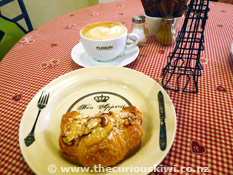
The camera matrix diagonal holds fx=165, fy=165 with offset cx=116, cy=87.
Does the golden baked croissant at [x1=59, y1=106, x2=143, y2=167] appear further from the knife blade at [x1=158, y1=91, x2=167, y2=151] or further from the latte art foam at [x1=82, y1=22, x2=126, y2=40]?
the latte art foam at [x1=82, y1=22, x2=126, y2=40]

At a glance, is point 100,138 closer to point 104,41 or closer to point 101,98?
point 101,98

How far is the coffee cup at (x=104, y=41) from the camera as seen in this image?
0.71 metres

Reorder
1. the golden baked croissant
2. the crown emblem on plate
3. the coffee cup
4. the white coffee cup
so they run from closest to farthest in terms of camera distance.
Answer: the golden baked croissant
the crown emblem on plate
the coffee cup
the white coffee cup

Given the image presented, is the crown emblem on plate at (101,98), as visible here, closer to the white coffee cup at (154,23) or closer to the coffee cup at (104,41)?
the coffee cup at (104,41)

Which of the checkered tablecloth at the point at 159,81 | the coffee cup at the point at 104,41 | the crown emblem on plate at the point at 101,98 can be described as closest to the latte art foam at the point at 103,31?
the coffee cup at the point at 104,41

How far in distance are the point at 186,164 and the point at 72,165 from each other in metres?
0.28

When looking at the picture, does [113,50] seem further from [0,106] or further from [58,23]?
[58,23]

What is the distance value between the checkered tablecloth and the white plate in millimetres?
58

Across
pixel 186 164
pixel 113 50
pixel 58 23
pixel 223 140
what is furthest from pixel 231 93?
pixel 58 23

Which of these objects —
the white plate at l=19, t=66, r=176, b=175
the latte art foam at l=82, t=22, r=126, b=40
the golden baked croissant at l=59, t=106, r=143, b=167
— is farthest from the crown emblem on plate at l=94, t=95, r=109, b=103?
the latte art foam at l=82, t=22, r=126, b=40

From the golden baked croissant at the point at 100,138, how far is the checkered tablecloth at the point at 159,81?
0.11 meters

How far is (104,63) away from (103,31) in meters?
0.16

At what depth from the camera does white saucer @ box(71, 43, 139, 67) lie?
75 centimetres

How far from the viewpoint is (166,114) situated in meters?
0.46
